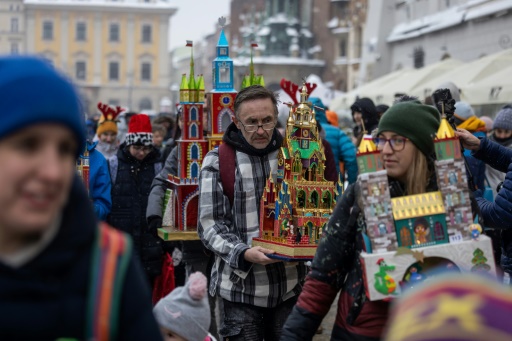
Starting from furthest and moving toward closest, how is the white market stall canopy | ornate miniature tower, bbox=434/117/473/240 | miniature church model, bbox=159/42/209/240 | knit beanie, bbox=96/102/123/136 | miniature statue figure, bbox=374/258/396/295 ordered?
1. the white market stall canopy
2. knit beanie, bbox=96/102/123/136
3. miniature church model, bbox=159/42/209/240
4. ornate miniature tower, bbox=434/117/473/240
5. miniature statue figure, bbox=374/258/396/295

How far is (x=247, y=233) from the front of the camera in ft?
18.2

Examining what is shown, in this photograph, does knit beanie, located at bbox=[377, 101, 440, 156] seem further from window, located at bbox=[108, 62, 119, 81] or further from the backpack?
window, located at bbox=[108, 62, 119, 81]

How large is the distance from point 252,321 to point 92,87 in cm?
10147

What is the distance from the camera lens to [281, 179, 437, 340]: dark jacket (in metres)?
3.68

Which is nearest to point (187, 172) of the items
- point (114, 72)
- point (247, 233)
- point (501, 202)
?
point (247, 233)

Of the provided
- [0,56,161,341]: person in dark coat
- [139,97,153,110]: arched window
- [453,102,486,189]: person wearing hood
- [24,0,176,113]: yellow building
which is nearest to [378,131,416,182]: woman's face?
[0,56,161,341]: person in dark coat

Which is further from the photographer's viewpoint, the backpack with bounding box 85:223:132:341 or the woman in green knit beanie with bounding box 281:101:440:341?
the woman in green knit beanie with bounding box 281:101:440:341

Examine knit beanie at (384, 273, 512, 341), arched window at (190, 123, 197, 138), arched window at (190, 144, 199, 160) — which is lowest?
knit beanie at (384, 273, 512, 341)

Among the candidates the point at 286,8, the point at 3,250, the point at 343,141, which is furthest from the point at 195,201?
the point at 286,8

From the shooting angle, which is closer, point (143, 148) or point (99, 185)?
point (99, 185)

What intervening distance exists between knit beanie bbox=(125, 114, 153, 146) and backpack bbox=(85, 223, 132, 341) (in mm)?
5896

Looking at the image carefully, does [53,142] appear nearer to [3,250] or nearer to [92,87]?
[3,250]

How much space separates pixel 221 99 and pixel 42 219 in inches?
209

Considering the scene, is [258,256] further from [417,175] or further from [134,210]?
[134,210]
